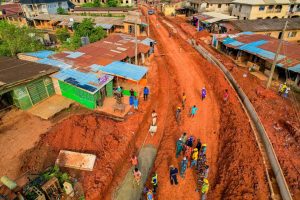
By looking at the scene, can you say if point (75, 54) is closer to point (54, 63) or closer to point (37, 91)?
point (54, 63)

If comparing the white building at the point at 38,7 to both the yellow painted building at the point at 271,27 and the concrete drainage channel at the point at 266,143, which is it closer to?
the yellow painted building at the point at 271,27

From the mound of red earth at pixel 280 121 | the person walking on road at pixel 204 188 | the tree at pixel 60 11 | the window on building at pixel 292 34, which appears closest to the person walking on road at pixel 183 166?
the person walking on road at pixel 204 188

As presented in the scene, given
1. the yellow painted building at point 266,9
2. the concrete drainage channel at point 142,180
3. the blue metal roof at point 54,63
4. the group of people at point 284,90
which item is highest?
the yellow painted building at point 266,9

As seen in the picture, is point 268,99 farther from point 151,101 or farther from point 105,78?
point 105,78

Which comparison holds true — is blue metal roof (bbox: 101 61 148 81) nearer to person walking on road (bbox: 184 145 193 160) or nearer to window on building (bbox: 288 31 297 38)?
person walking on road (bbox: 184 145 193 160)

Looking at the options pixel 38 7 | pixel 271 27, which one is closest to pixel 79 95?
pixel 271 27

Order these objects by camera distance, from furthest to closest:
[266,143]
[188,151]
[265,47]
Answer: [265,47]
[266,143]
[188,151]

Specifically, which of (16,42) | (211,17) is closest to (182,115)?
(16,42)
